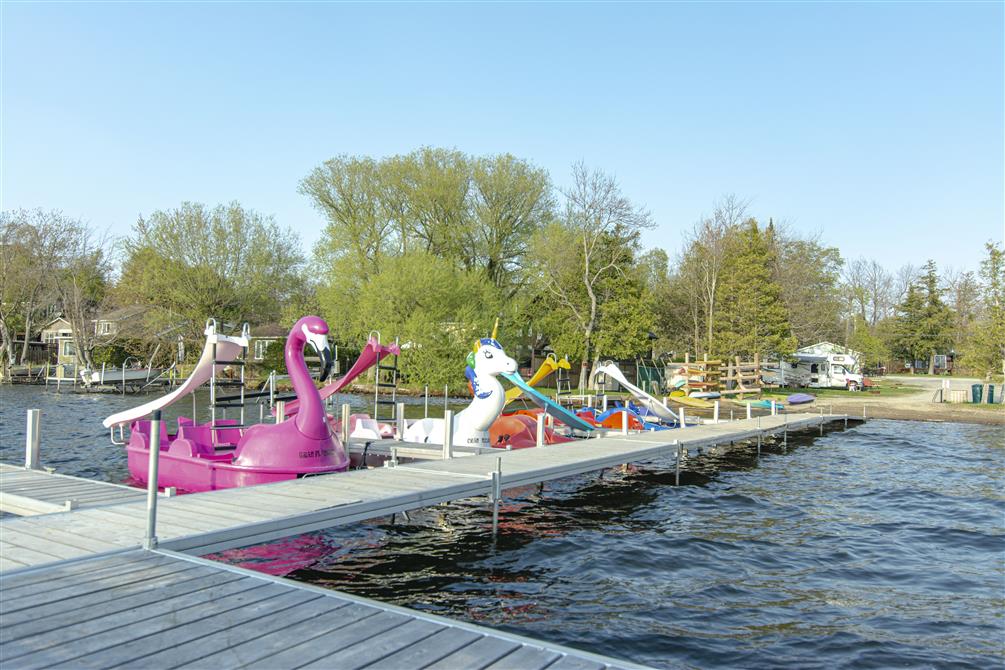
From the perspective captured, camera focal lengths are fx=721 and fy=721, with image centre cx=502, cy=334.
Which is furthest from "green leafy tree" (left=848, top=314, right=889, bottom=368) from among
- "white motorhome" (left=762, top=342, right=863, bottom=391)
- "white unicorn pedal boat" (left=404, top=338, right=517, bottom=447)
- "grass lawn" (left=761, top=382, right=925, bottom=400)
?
"white unicorn pedal boat" (left=404, top=338, right=517, bottom=447)

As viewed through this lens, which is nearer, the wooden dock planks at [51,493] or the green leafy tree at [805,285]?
the wooden dock planks at [51,493]

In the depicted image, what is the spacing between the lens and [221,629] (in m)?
4.72

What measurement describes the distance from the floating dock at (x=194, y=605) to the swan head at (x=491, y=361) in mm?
7180

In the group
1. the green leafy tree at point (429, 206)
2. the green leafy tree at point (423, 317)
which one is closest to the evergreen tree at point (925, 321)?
the green leafy tree at point (429, 206)

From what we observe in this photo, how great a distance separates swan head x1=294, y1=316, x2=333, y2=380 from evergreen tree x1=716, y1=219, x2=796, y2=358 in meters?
38.9

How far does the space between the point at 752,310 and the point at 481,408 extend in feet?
115

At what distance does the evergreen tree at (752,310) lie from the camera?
47.0 meters

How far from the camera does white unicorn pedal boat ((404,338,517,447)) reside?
1598 cm

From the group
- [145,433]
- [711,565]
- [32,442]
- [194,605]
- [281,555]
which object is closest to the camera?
[194,605]

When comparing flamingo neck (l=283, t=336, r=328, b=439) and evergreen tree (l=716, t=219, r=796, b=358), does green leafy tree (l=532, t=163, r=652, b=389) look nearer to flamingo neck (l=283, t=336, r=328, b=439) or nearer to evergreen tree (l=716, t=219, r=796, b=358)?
evergreen tree (l=716, t=219, r=796, b=358)

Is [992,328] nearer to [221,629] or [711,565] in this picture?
[711,565]

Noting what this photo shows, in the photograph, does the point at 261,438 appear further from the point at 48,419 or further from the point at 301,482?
the point at 48,419

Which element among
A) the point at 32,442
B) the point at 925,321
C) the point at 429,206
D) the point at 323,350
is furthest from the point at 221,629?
the point at 925,321

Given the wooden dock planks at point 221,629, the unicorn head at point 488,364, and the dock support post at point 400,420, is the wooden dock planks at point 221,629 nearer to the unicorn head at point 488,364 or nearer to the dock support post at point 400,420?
the unicorn head at point 488,364
